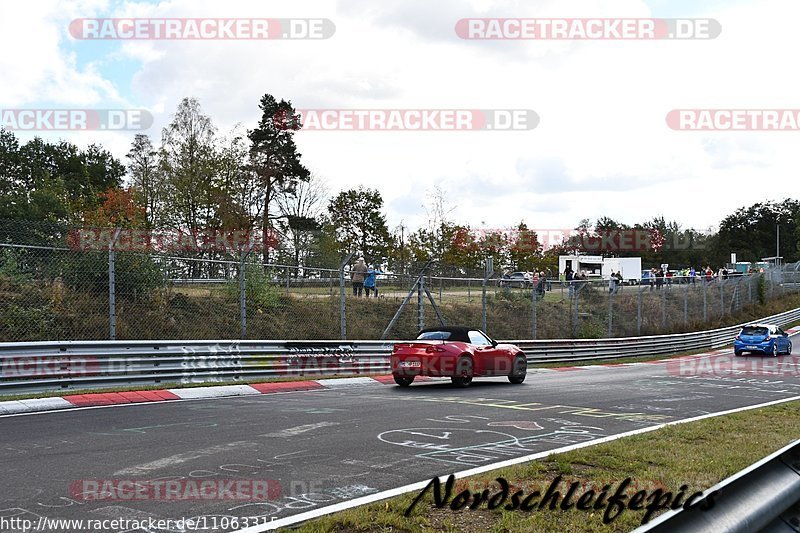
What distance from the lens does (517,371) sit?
17.3 metres

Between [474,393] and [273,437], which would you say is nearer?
[273,437]

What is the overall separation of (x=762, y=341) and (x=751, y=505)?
30122 mm

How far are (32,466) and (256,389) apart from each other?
7654mm

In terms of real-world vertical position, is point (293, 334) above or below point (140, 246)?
below

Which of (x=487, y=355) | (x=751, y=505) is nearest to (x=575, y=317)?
(x=487, y=355)

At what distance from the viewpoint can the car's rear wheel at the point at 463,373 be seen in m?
15.9

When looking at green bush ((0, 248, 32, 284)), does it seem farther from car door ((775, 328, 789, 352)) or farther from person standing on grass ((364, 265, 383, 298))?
car door ((775, 328, 789, 352))

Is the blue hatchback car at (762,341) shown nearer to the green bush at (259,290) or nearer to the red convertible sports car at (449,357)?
the red convertible sports car at (449,357)

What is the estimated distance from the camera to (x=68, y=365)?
12.8 m

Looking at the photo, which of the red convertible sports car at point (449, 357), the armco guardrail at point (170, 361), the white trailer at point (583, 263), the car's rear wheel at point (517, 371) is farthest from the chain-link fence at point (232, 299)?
the white trailer at point (583, 263)

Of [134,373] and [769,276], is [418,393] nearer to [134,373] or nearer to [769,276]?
[134,373]

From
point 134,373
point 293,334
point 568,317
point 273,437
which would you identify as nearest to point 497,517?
point 273,437

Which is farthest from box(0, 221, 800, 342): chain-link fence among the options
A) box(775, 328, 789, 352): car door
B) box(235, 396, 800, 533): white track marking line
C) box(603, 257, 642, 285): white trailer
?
box(603, 257, 642, 285): white trailer

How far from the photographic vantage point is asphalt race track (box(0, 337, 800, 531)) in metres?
6.02
